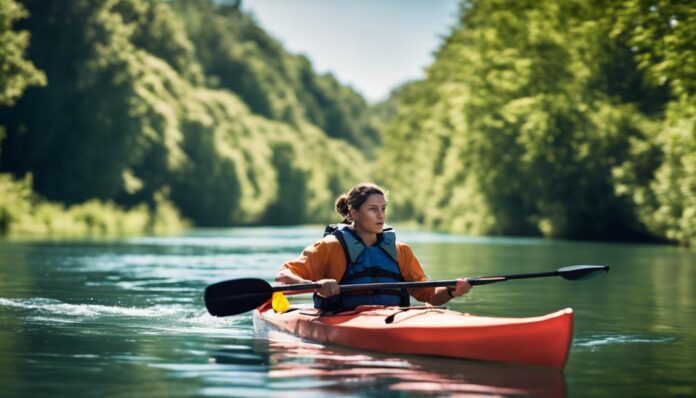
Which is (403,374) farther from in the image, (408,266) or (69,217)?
(69,217)

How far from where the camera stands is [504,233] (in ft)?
139

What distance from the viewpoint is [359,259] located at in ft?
28.9

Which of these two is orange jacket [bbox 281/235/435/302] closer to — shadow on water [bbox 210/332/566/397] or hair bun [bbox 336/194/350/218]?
hair bun [bbox 336/194/350/218]

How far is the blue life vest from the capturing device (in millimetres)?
8812

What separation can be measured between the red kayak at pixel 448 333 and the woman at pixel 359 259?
27cm

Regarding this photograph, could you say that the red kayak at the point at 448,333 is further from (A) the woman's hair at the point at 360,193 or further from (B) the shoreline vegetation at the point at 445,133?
(B) the shoreline vegetation at the point at 445,133

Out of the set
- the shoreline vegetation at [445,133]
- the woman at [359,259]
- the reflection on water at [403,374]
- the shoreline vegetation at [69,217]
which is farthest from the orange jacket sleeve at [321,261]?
the shoreline vegetation at [69,217]

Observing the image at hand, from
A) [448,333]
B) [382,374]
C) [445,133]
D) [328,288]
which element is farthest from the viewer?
[445,133]

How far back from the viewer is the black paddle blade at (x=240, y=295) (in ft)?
28.4

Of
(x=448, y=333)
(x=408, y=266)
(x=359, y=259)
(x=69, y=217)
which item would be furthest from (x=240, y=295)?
(x=69, y=217)

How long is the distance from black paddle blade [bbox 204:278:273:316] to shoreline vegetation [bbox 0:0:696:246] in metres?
13.9

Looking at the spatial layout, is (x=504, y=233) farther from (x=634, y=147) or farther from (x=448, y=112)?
(x=634, y=147)

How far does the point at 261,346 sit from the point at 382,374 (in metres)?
1.89

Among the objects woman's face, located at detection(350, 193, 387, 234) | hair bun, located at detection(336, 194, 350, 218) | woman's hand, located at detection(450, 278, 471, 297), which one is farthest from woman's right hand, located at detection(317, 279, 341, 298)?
hair bun, located at detection(336, 194, 350, 218)
